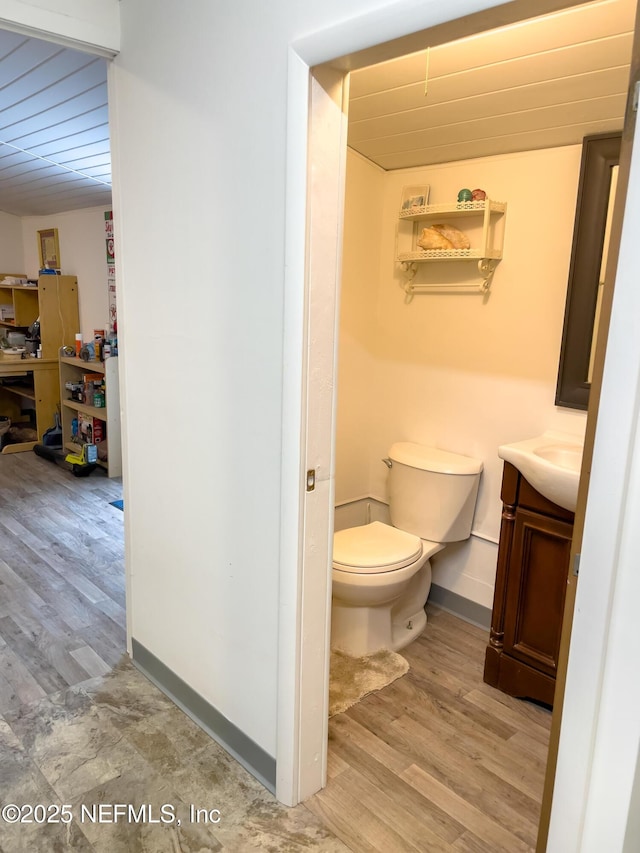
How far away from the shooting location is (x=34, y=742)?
5.96 feet

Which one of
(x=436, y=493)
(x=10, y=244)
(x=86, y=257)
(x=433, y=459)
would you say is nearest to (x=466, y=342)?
(x=433, y=459)

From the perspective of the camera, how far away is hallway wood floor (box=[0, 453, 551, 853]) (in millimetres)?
1534

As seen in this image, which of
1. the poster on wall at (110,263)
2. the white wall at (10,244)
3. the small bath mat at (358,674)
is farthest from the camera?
the white wall at (10,244)

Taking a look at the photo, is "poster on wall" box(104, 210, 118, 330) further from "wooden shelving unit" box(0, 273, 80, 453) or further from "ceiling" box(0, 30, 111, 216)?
"wooden shelving unit" box(0, 273, 80, 453)

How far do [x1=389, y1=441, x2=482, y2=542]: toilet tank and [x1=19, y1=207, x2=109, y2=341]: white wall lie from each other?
3.09 m

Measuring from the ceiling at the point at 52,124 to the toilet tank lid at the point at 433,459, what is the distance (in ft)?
6.02

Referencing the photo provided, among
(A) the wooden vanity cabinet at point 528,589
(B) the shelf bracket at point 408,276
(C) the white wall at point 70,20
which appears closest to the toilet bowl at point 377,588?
(A) the wooden vanity cabinet at point 528,589

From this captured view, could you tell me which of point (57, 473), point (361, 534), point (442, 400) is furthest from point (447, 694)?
point (57, 473)

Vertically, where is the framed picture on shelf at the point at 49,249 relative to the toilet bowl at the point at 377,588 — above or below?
above

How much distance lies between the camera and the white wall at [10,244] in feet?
17.8

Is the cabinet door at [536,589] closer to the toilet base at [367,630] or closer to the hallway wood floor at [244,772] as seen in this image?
the hallway wood floor at [244,772]

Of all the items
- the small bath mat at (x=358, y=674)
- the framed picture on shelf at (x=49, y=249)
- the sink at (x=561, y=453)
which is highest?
the framed picture on shelf at (x=49, y=249)

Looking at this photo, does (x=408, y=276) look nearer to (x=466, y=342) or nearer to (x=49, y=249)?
(x=466, y=342)

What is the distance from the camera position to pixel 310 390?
4.67 ft
